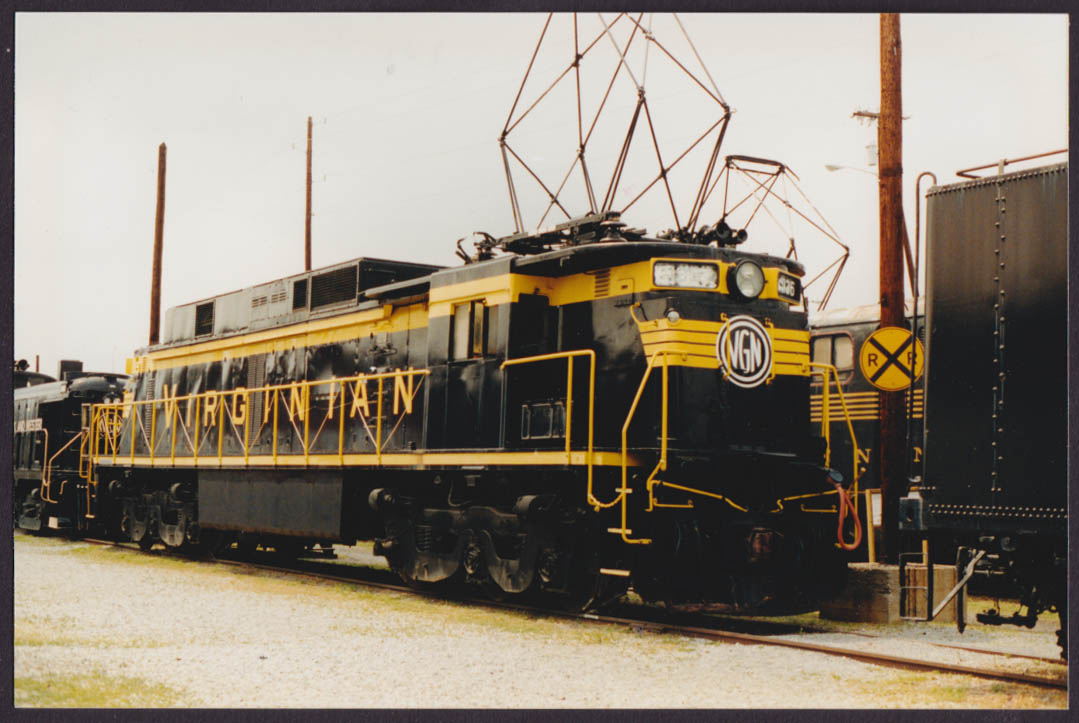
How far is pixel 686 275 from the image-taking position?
9.80m

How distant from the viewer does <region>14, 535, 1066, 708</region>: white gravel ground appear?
682cm

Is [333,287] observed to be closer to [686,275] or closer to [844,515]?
[686,275]

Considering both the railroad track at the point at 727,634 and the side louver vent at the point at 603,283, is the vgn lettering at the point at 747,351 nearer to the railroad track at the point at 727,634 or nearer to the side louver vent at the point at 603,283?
the side louver vent at the point at 603,283

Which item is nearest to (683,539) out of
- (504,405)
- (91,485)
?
(504,405)

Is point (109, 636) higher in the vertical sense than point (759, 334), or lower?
lower

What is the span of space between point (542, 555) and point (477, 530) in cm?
98

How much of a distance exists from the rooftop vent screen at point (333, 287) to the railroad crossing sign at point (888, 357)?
244 inches

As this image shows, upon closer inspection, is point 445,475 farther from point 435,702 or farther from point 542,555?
point 435,702

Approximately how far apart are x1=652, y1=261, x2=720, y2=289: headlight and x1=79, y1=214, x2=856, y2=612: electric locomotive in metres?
0.02

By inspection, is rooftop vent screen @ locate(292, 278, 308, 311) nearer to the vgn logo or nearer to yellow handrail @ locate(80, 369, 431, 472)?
yellow handrail @ locate(80, 369, 431, 472)

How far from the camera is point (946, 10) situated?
6742mm

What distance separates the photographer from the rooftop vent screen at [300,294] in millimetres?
14375

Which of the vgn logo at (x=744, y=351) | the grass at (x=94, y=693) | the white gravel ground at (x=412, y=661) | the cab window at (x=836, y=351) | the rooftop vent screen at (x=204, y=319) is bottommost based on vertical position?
the grass at (x=94, y=693)

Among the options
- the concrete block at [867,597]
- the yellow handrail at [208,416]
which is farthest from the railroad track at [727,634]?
the yellow handrail at [208,416]
